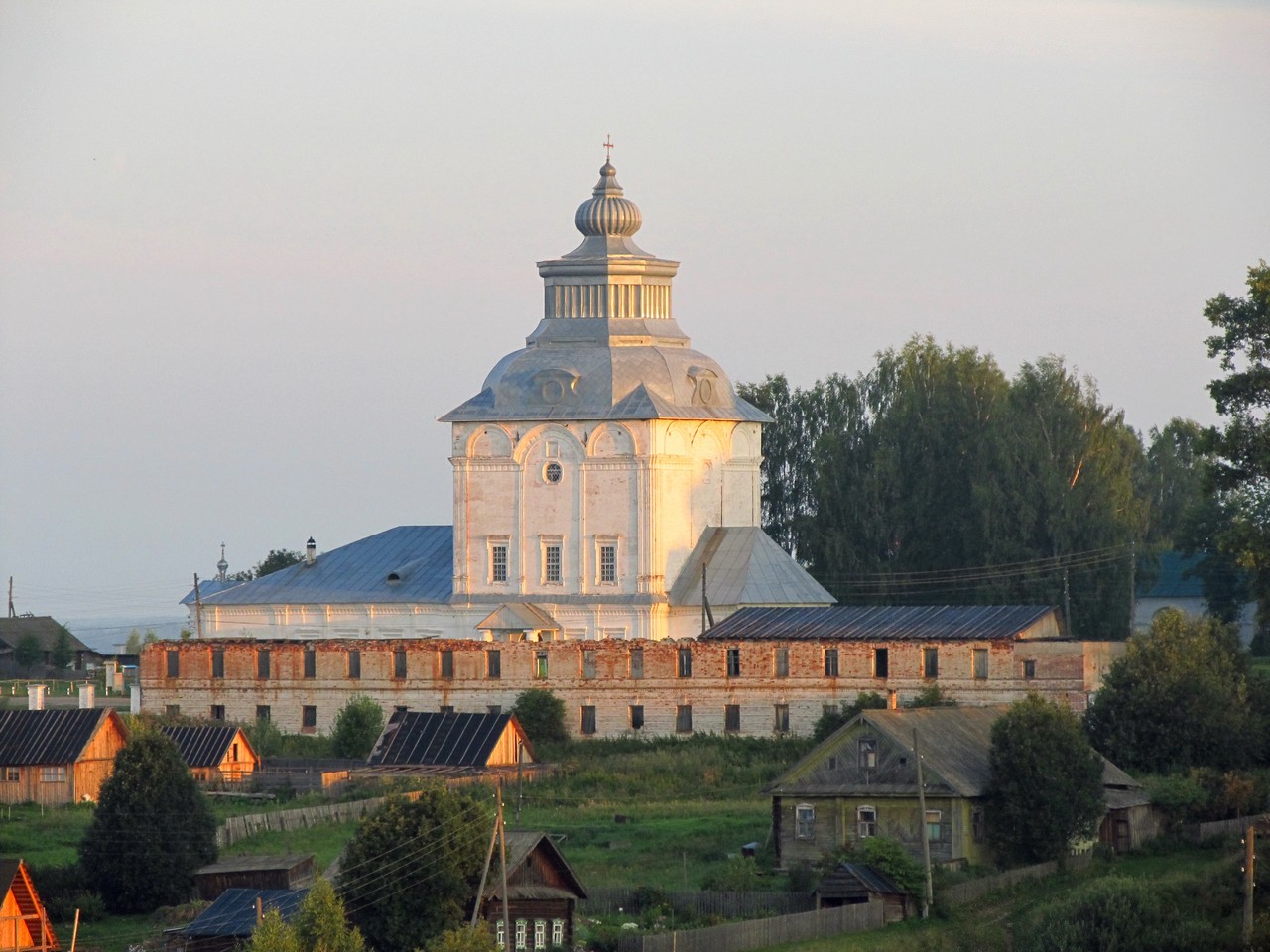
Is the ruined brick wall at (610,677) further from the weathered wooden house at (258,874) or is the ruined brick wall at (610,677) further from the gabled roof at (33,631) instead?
the gabled roof at (33,631)

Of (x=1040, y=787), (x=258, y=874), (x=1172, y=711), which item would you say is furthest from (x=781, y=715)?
(x=258, y=874)

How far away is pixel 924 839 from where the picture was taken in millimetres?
47062

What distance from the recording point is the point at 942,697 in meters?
62.8

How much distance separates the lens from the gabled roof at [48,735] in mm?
57812

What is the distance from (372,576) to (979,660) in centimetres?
1725

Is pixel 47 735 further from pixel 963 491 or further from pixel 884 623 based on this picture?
pixel 963 491

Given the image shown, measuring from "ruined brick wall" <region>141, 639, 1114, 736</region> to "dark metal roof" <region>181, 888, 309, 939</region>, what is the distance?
72.0 ft

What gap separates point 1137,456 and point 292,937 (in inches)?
1896

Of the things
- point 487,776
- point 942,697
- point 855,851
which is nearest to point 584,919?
Result: point 855,851

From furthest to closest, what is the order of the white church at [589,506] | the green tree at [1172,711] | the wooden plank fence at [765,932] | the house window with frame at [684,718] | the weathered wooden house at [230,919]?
the white church at [589,506] → the house window with frame at [684,718] → the green tree at [1172,711] → the weathered wooden house at [230,919] → the wooden plank fence at [765,932]

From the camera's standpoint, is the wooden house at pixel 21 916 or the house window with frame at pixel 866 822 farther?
the house window with frame at pixel 866 822

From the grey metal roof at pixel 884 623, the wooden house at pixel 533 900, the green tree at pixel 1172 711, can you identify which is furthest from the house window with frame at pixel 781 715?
the wooden house at pixel 533 900

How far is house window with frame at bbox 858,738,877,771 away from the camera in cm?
5000

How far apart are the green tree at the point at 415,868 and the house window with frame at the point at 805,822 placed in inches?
276
